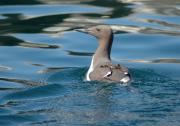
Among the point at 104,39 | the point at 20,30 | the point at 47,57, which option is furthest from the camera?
the point at 20,30

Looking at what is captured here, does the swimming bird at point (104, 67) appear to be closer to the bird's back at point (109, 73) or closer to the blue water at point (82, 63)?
the bird's back at point (109, 73)

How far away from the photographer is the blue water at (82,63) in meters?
13.0

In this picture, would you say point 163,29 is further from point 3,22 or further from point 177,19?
point 3,22

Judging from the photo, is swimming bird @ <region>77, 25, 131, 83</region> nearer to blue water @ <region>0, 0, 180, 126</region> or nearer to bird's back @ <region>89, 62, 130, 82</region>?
bird's back @ <region>89, 62, 130, 82</region>

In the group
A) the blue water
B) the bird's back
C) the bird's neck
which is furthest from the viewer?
the bird's neck

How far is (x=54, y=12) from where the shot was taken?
70.9ft

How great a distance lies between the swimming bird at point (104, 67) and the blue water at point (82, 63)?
0.44 ft

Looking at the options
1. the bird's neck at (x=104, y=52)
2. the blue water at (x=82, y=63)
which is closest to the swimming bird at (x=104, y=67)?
the bird's neck at (x=104, y=52)

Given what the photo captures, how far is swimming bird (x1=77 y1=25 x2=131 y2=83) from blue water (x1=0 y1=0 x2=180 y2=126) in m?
0.13

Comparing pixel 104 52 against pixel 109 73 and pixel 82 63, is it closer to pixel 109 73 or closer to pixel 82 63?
pixel 82 63

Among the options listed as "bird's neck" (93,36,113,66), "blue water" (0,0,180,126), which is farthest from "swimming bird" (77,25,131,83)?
"blue water" (0,0,180,126)

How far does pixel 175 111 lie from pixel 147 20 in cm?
783

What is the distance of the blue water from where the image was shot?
13008 millimetres

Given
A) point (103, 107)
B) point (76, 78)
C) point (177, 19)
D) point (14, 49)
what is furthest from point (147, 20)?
point (103, 107)
